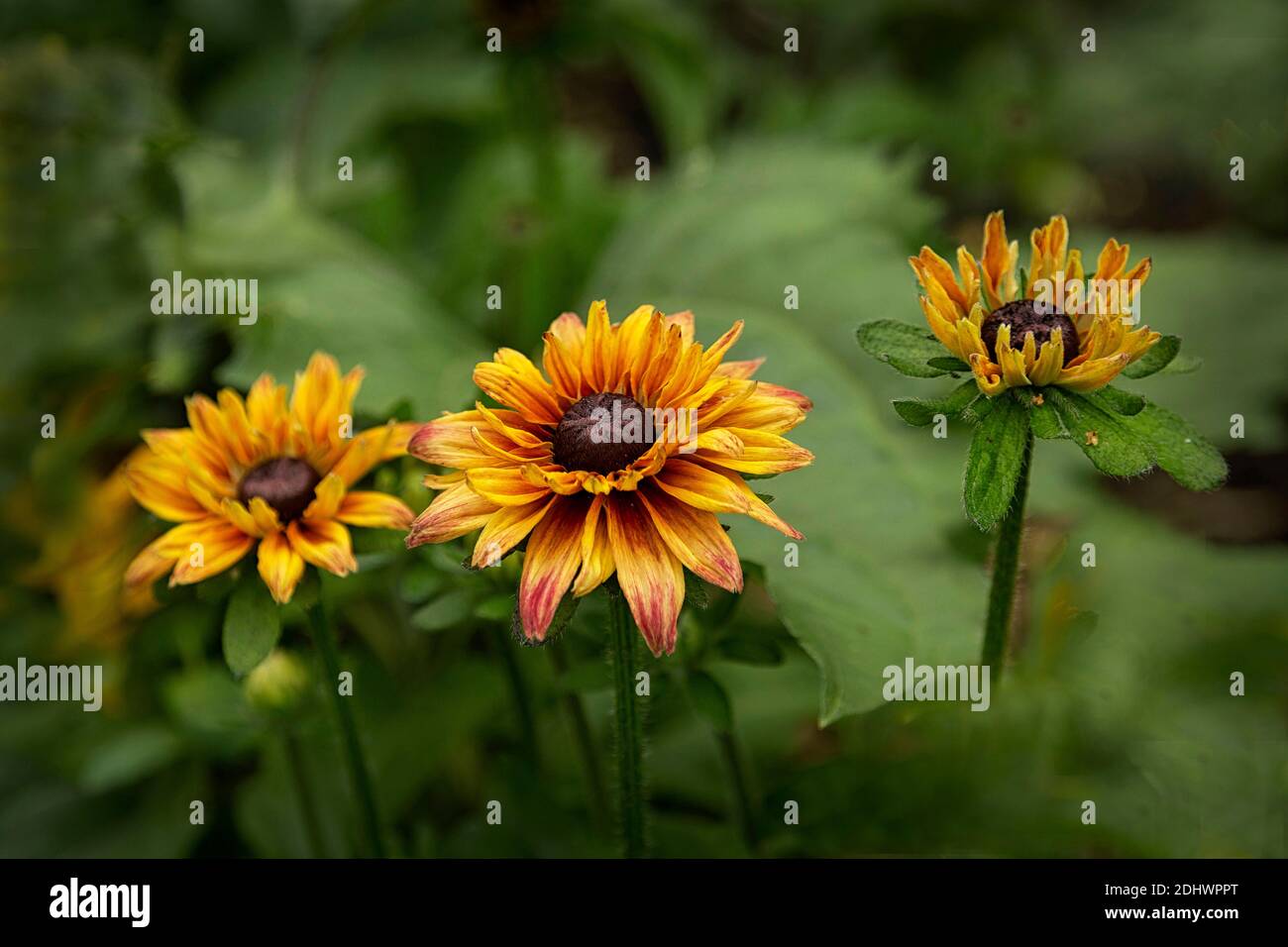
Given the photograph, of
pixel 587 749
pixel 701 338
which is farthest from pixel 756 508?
pixel 701 338

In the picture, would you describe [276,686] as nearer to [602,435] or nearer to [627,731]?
[627,731]

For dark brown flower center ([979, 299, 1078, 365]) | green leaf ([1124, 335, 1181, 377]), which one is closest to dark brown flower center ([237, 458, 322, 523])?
dark brown flower center ([979, 299, 1078, 365])

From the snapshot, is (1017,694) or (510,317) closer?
(1017,694)
